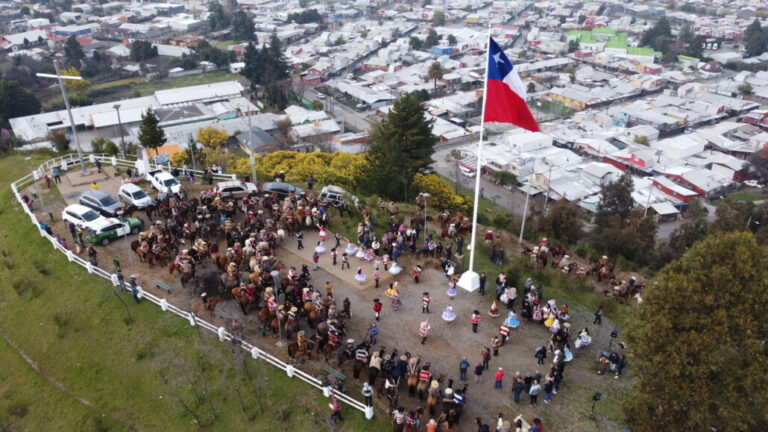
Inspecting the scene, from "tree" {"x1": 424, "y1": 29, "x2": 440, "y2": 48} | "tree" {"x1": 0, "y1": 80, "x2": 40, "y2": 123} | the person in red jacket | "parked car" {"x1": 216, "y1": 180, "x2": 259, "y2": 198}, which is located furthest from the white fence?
"tree" {"x1": 424, "y1": 29, "x2": 440, "y2": 48}

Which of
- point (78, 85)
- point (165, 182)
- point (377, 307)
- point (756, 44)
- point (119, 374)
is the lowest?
point (756, 44)

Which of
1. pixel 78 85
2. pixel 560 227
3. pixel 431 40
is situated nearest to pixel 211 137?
pixel 78 85

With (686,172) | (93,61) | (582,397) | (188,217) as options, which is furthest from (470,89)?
(582,397)

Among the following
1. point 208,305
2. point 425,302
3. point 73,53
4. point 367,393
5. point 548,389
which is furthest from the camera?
point 73,53

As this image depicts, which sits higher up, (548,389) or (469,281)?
(469,281)

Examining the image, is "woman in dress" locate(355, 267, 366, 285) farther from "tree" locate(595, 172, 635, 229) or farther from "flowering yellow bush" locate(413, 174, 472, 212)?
"tree" locate(595, 172, 635, 229)

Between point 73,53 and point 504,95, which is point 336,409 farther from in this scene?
point 73,53
